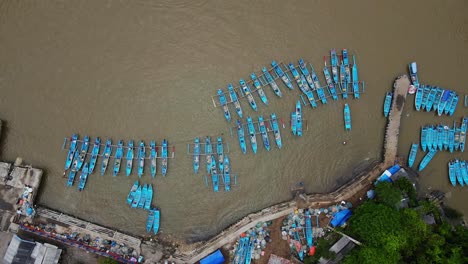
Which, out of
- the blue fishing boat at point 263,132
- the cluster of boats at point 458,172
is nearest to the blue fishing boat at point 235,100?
the blue fishing boat at point 263,132

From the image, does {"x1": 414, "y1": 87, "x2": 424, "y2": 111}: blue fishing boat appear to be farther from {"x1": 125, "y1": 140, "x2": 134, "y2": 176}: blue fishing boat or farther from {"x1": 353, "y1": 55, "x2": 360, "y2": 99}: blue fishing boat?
{"x1": 125, "y1": 140, "x2": 134, "y2": 176}: blue fishing boat

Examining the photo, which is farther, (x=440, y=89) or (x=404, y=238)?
(x=440, y=89)

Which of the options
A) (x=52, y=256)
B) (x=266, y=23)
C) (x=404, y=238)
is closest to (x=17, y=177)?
(x=52, y=256)

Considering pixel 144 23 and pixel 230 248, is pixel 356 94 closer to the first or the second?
pixel 230 248

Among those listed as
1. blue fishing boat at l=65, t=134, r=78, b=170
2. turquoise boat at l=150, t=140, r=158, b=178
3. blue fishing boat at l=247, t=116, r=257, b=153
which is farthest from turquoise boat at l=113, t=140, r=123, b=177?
blue fishing boat at l=247, t=116, r=257, b=153

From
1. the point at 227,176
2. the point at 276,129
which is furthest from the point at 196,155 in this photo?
the point at 276,129

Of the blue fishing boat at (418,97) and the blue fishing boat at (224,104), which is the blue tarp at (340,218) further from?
the blue fishing boat at (224,104)
